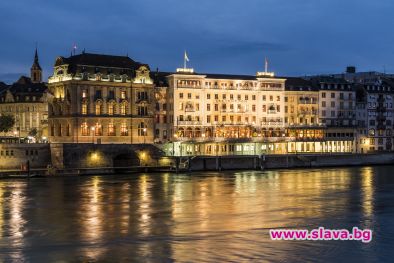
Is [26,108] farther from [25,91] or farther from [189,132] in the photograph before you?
[189,132]

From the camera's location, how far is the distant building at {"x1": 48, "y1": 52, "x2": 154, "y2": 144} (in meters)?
122

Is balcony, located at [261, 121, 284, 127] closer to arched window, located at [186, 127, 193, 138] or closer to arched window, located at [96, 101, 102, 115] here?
arched window, located at [186, 127, 193, 138]

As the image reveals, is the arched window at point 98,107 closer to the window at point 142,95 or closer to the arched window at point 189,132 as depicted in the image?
the window at point 142,95

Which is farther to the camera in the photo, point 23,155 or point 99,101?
point 99,101

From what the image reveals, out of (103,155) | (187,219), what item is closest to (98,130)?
(103,155)

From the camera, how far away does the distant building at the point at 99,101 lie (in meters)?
122

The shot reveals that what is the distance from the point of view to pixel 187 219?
53.2 meters

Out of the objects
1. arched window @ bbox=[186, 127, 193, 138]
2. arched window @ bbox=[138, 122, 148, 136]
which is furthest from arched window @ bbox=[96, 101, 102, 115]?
arched window @ bbox=[186, 127, 193, 138]

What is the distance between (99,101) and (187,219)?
243 feet

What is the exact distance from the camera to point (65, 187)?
83.8 meters

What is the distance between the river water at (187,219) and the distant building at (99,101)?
30.1 meters

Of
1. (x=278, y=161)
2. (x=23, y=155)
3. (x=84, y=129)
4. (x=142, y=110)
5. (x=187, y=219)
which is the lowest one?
(x=187, y=219)

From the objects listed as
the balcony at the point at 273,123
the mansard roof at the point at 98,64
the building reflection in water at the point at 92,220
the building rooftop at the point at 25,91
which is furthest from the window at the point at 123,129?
the building reflection in water at the point at 92,220

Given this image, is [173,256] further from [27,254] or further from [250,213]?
[250,213]
